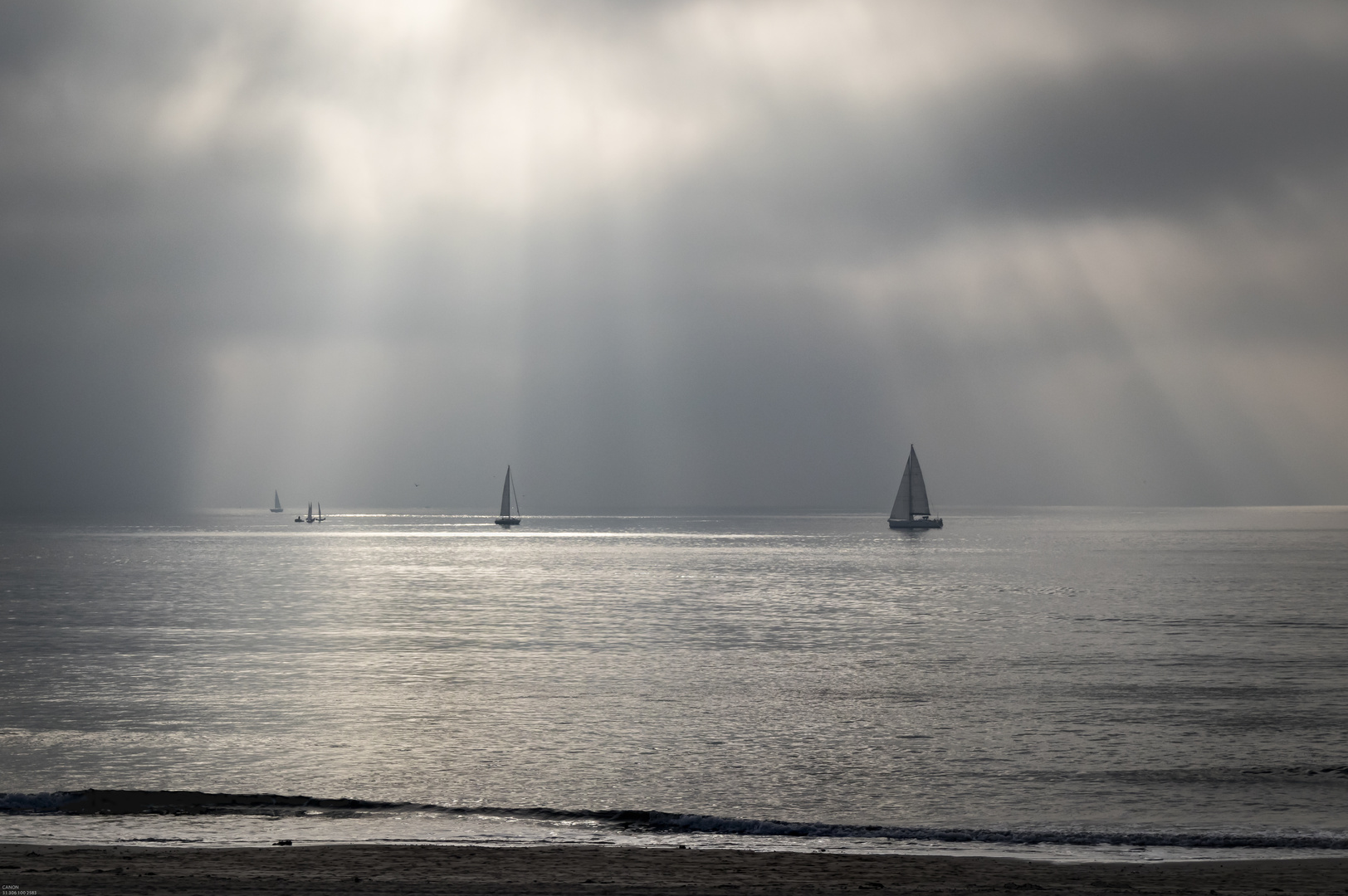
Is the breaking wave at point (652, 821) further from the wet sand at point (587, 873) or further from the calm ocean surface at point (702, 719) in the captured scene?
the wet sand at point (587, 873)

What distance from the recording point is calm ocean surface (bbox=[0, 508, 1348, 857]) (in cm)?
2336

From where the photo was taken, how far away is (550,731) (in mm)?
33312

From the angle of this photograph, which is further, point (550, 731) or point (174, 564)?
point (174, 564)

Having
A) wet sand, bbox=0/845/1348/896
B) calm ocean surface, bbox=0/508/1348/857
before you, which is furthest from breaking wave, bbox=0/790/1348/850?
wet sand, bbox=0/845/1348/896

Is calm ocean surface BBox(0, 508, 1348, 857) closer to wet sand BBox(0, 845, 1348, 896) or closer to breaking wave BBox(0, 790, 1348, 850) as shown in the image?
breaking wave BBox(0, 790, 1348, 850)

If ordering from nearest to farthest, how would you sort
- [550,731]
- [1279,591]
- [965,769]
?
1. [965,769]
2. [550,731]
3. [1279,591]

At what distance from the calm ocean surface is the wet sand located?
1.79 m

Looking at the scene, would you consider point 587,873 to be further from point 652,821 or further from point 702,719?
point 702,719

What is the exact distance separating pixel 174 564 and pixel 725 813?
424ft

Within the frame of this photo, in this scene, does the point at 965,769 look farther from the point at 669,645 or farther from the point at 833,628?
the point at 833,628

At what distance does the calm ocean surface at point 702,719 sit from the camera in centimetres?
2336

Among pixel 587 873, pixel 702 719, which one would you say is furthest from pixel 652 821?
pixel 702 719

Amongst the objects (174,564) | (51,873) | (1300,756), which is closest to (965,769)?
(1300,756)

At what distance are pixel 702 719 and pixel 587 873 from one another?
1756 cm
